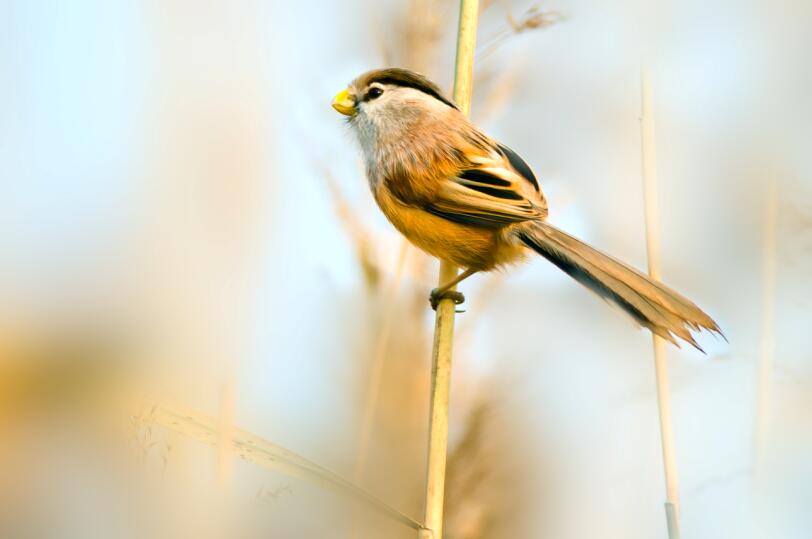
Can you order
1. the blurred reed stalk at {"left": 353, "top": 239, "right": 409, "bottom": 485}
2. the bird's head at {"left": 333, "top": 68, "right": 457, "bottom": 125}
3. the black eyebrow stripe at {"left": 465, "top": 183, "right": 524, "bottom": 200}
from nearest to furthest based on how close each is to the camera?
the blurred reed stalk at {"left": 353, "top": 239, "right": 409, "bottom": 485} < the black eyebrow stripe at {"left": 465, "top": 183, "right": 524, "bottom": 200} < the bird's head at {"left": 333, "top": 68, "right": 457, "bottom": 125}

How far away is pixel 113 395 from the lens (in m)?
1.79

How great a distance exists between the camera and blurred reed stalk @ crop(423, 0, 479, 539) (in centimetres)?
157

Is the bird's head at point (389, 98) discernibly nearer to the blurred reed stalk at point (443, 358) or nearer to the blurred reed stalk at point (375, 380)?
the blurred reed stalk at point (443, 358)

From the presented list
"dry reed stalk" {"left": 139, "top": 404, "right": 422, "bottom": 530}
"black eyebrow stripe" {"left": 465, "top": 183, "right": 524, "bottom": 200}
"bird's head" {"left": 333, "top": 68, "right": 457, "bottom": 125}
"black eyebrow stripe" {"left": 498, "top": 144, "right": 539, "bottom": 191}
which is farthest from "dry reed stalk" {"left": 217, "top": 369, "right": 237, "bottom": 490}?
"black eyebrow stripe" {"left": 498, "top": 144, "right": 539, "bottom": 191}

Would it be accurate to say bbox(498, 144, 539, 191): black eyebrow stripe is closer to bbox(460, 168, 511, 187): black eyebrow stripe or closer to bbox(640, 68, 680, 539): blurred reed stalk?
bbox(460, 168, 511, 187): black eyebrow stripe

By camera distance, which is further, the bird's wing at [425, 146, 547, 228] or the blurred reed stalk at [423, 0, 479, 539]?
the bird's wing at [425, 146, 547, 228]

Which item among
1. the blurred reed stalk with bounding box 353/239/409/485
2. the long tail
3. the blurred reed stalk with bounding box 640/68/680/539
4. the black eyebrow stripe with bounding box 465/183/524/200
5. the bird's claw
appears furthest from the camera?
the black eyebrow stripe with bounding box 465/183/524/200

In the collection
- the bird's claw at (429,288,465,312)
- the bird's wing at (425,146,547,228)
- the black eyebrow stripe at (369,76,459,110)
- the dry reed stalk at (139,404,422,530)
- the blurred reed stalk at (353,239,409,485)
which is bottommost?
the dry reed stalk at (139,404,422,530)

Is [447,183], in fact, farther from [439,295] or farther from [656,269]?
[656,269]

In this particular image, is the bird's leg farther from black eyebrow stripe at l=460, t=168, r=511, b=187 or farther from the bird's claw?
black eyebrow stripe at l=460, t=168, r=511, b=187

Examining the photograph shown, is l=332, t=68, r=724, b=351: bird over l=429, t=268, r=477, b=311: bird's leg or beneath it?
over

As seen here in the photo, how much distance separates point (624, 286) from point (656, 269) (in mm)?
79

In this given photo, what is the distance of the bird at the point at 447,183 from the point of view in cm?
239

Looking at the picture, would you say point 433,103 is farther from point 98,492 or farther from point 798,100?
point 98,492
